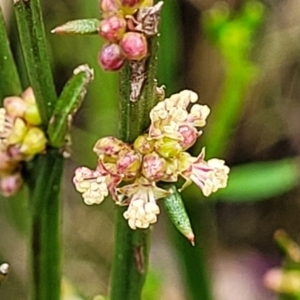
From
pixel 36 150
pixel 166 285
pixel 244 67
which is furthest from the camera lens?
pixel 166 285

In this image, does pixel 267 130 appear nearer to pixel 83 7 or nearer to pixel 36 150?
pixel 83 7

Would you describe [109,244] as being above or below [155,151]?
below

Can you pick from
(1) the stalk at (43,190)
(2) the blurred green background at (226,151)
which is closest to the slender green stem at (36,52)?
(1) the stalk at (43,190)

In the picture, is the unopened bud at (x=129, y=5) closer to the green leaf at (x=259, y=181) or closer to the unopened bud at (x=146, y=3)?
the unopened bud at (x=146, y=3)

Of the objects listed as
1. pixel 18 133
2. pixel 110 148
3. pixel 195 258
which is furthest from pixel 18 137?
pixel 195 258

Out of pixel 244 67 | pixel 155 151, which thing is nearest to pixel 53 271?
pixel 155 151

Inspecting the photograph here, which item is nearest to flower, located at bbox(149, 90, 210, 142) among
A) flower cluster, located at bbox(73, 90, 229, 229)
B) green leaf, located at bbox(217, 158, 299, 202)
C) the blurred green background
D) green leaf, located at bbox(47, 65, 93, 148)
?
flower cluster, located at bbox(73, 90, 229, 229)

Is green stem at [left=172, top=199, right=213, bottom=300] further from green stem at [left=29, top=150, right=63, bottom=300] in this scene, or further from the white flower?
the white flower
